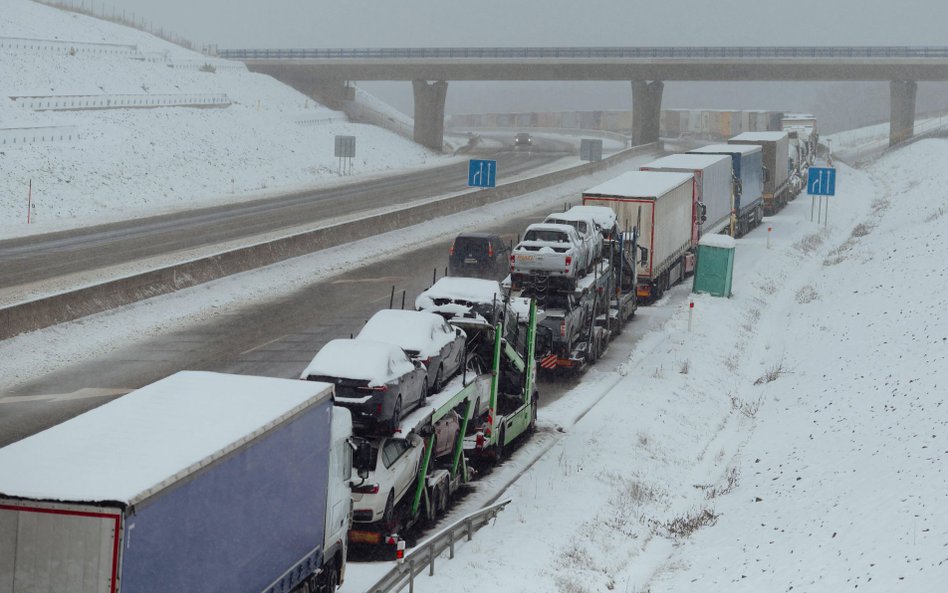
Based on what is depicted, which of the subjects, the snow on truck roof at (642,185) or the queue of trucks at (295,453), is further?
the snow on truck roof at (642,185)

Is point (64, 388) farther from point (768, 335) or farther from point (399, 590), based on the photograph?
point (768, 335)

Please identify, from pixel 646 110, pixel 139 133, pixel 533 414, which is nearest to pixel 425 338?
pixel 533 414

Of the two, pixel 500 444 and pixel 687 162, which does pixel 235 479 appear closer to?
pixel 500 444

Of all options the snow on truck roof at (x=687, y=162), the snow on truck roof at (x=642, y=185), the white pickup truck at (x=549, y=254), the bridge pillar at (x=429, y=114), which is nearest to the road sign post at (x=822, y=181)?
the snow on truck roof at (x=687, y=162)

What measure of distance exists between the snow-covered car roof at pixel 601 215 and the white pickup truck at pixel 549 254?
2796mm

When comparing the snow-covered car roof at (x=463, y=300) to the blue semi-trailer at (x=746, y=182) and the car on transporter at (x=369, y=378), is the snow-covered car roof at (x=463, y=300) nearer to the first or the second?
the car on transporter at (x=369, y=378)

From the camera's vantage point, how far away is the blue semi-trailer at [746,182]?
52.1 meters

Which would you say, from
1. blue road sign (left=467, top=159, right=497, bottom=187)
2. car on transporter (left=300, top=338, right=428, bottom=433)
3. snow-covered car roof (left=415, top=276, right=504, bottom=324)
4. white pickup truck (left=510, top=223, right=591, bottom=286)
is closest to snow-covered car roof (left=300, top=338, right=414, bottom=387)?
car on transporter (left=300, top=338, right=428, bottom=433)

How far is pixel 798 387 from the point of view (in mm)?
26828

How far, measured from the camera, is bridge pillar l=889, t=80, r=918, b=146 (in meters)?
109

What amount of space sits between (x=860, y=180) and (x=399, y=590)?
78.0 meters

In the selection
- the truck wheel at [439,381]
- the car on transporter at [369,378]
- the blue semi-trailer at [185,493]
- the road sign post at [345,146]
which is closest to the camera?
the blue semi-trailer at [185,493]

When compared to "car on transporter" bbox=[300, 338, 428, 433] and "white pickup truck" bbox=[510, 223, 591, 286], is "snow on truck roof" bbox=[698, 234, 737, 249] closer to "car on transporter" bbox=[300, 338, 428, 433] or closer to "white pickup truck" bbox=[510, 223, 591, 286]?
"white pickup truck" bbox=[510, 223, 591, 286]

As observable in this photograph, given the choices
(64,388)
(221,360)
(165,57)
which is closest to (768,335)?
(221,360)
